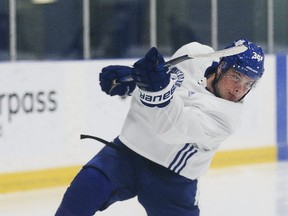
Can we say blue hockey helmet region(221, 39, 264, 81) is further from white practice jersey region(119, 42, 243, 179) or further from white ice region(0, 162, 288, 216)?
white ice region(0, 162, 288, 216)

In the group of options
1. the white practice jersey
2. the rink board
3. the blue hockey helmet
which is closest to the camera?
the white practice jersey

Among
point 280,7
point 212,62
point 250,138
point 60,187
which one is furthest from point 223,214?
point 280,7

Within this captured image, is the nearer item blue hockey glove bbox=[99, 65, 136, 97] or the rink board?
blue hockey glove bbox=[99, 65, 136, 97]

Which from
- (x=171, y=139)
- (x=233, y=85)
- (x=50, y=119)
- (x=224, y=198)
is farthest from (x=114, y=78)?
(x=50, y=119)

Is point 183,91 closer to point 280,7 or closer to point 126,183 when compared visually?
point 126,183

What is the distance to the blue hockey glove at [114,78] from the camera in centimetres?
288

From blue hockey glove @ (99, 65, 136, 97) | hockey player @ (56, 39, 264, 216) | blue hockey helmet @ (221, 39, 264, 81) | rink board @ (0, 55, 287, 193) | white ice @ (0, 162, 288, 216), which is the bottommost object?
white ice @ (0, 162, 288, 216)

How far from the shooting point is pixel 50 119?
6.30 m

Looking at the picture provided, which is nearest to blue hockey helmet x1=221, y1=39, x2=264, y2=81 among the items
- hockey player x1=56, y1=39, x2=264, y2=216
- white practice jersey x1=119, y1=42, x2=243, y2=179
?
hockey player x1=56, y1=39, x2=264, y2=216

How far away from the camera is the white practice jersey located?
110 inches

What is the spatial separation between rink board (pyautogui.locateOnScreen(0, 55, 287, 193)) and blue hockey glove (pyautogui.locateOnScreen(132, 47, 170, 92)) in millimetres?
3501

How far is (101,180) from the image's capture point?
3027 mm

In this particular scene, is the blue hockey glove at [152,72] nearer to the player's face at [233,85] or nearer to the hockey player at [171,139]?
the hockey player at [171,139]

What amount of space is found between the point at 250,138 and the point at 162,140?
4865 millimetres
